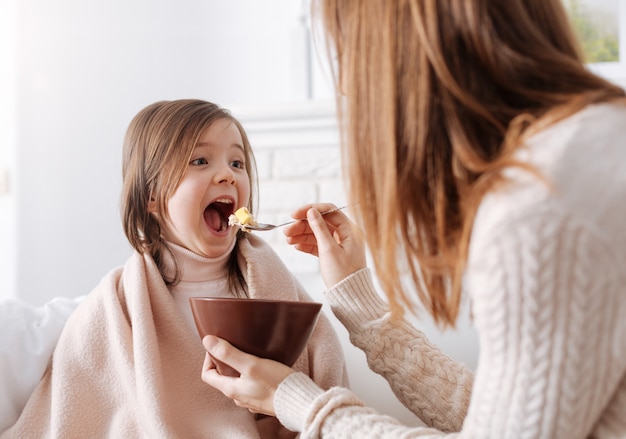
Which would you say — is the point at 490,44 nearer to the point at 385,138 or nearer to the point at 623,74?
the point at 385,138

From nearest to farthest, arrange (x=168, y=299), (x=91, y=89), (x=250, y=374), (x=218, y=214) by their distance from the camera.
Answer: (x=250, y=374), (x=168, y=299), (x=218, y=214), (x=91, y=89)

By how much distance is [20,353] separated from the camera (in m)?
1.30

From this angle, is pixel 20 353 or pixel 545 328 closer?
pixel 545 328

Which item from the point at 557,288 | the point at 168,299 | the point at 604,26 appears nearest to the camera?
the point at 557,288

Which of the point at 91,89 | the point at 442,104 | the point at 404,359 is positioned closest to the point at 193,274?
the point at 404,359

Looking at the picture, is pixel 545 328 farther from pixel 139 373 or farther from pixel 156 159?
pixel 156 159

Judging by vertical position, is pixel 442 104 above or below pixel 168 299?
above

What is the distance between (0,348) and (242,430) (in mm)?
448

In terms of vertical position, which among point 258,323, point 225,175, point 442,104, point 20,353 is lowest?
point 20,353

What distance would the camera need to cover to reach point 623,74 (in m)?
2.00

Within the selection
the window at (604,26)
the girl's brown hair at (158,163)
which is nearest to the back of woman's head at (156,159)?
the girl's brown hair at (158,163)

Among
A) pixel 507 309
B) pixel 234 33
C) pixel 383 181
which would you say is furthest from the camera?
pixel 234 33

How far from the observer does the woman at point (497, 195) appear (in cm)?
75

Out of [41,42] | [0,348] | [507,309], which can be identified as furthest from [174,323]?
[41,42]
